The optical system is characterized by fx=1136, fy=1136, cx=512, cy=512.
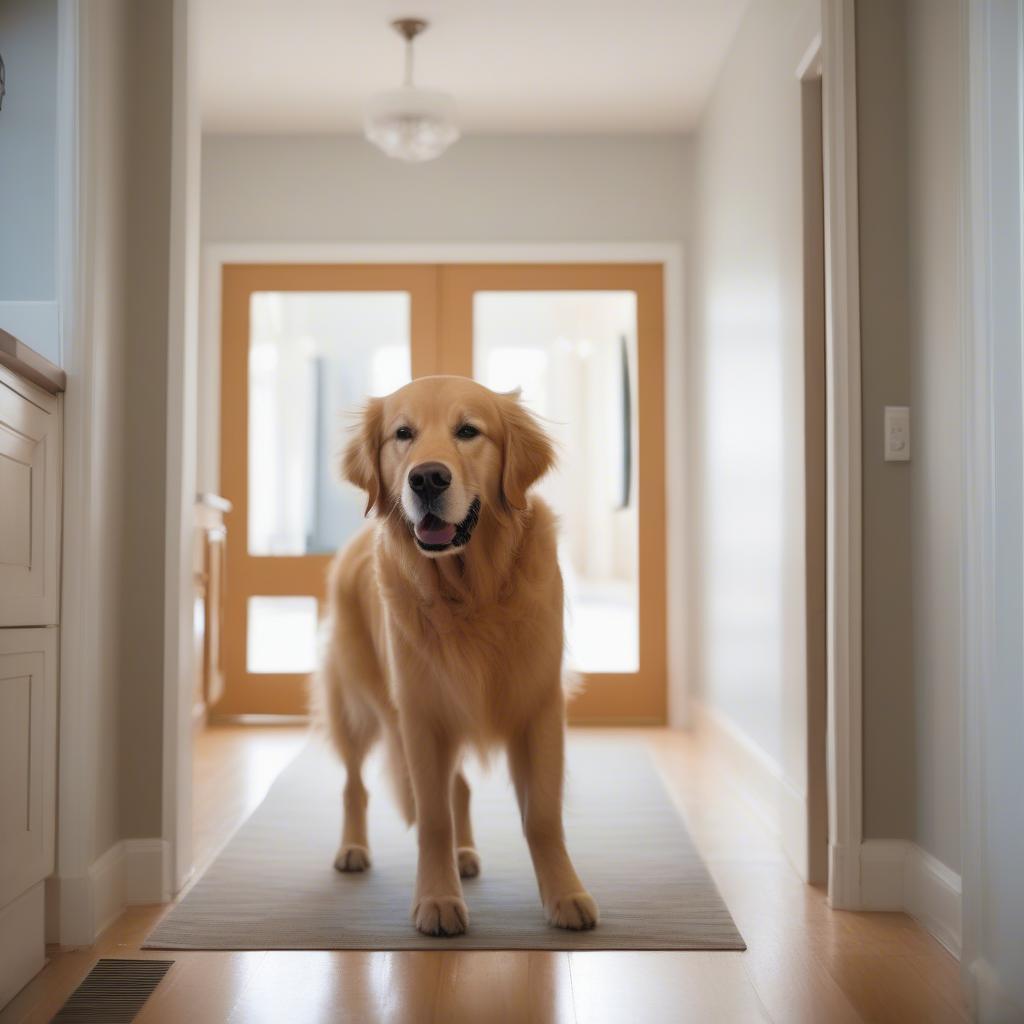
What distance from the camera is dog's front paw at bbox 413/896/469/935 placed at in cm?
206

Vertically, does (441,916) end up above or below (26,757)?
below

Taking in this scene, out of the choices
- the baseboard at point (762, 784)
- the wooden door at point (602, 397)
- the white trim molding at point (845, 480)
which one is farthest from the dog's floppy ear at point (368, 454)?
the wooden door at point (602, 397)

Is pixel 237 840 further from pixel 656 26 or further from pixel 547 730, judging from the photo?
pixel 656 26

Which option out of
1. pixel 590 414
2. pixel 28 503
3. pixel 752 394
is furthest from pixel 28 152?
pixel 590 414

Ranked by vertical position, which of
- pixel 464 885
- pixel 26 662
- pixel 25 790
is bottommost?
pixel 464 885

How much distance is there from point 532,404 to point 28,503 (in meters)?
3.10

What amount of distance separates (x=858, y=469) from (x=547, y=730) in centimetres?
81

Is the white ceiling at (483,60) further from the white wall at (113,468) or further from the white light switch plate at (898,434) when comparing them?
the white light switch plate at (898,434)

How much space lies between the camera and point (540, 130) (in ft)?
15.7

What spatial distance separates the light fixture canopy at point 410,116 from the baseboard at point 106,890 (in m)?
2.49

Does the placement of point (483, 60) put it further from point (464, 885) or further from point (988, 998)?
point (988, 998)

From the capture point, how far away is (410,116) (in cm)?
379

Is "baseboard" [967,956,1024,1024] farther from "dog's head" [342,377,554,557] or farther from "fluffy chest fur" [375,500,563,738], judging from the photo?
Answer: "dog's head" [342,377,554,557]

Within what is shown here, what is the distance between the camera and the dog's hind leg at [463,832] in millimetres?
2475
